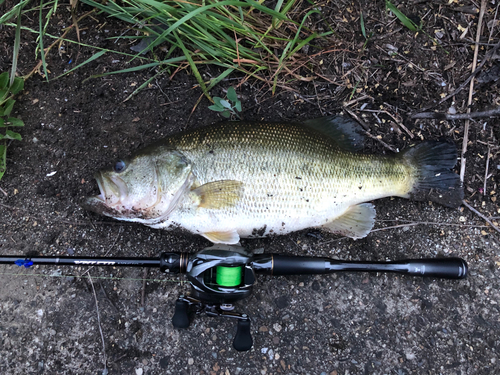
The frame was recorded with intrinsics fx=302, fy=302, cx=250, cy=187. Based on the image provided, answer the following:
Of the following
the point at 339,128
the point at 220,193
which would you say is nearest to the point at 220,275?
the point at 220,193

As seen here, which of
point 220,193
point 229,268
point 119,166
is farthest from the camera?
point 119,166

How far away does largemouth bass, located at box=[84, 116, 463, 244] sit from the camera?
79.4 inches

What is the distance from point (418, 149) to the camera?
7.33 feet

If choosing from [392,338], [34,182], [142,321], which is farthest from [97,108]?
[392,338]

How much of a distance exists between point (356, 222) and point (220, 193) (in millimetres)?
1026

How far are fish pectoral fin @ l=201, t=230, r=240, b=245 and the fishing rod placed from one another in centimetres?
4

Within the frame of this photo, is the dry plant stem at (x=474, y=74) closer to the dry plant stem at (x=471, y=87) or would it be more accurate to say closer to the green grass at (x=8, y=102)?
the dry plant stem at (x=471, y=87)

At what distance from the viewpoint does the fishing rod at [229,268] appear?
72.6 inches

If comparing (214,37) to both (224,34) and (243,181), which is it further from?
(243,181)

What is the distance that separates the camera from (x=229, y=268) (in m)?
Answer: 1.84

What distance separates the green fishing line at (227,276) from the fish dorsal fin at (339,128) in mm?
1204

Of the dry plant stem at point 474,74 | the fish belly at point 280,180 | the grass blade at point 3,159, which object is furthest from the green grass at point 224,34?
the grass blade at point 3,159

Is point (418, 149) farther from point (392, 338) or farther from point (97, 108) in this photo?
point (97, 108)

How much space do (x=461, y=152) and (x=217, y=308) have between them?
2.19m
